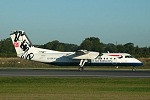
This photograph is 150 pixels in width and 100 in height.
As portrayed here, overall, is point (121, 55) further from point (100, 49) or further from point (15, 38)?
point (100, 49)

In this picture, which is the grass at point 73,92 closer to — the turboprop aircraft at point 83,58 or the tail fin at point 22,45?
the turboprop aircraft at point 83,58

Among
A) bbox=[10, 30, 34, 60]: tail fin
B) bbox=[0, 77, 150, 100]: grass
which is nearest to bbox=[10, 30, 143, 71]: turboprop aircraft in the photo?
bbox=[10, 30, 34, 60]: tail fin

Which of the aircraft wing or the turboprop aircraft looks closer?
the aircraft wing

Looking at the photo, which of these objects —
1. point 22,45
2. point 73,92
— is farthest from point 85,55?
point 73,92

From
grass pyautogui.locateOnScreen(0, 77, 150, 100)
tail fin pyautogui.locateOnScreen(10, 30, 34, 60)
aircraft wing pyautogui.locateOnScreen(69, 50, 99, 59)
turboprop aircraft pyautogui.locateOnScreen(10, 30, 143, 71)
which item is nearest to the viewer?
grass pyautogui.locateOnScreen(0, 77, 150, 100)

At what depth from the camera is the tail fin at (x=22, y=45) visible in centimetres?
5041

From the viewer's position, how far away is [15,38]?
51.5 m

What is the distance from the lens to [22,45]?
168ft

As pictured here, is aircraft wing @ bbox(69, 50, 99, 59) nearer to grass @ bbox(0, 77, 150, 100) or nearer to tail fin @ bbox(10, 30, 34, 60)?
tail fin @ bbox(10, 30, 34, 60)

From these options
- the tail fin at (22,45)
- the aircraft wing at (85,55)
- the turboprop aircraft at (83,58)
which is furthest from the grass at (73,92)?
the tail fin at (22,45)

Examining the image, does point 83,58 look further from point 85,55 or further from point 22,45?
point 22,45

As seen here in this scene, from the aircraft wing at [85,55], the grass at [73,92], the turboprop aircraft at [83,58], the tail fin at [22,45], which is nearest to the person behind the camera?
the grass at [73,92]

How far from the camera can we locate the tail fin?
5041 centimetres

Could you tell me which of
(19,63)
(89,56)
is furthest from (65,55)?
(19,63)
